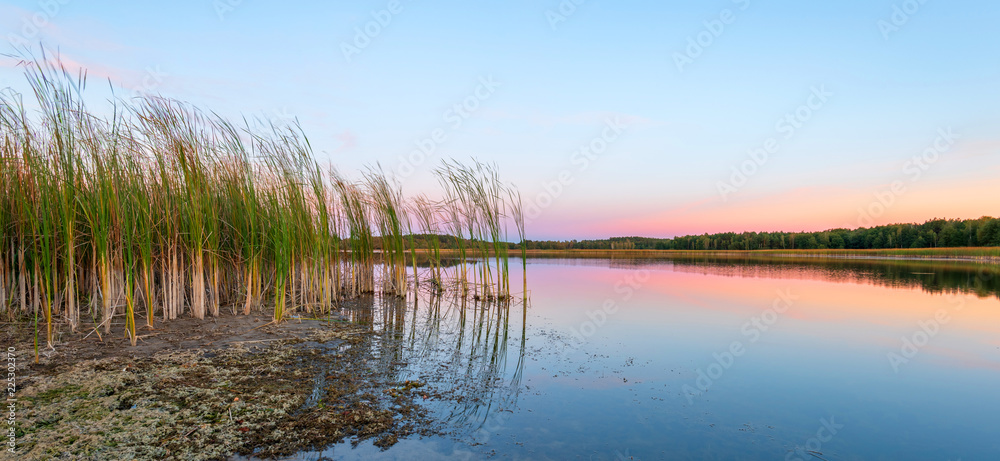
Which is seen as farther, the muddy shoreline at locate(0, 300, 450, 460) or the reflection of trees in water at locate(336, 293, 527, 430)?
the reflection of trees in water at locate(336, 293, 527, 430)

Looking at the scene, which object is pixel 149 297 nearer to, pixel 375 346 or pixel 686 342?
pixel 375 346

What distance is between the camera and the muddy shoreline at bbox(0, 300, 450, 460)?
8.98ft

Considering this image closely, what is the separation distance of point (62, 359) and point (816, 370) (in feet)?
25.1

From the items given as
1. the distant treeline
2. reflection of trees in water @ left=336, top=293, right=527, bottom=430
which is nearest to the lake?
reflection of trees in water @ left=336, top=293, right=527, bottom=430

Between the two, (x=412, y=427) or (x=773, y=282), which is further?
(x=773, y=282)

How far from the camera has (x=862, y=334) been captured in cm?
717

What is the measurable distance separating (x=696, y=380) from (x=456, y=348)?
9.07ft

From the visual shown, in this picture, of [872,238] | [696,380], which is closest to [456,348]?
[696,380]

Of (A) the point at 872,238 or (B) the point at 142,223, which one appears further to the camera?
(A) the point at 872,238

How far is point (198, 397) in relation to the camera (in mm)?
3449

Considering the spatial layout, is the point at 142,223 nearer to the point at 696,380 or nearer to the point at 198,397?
the point at 198,397

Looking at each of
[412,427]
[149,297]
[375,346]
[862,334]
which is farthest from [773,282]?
[149,297]

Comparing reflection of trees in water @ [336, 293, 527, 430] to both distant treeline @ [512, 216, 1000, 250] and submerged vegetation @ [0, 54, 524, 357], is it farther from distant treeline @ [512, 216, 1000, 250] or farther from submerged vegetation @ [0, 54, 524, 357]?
distant treeline @ [512, 216, 1000, 250]

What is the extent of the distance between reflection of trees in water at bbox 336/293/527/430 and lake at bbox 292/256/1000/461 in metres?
0.02
